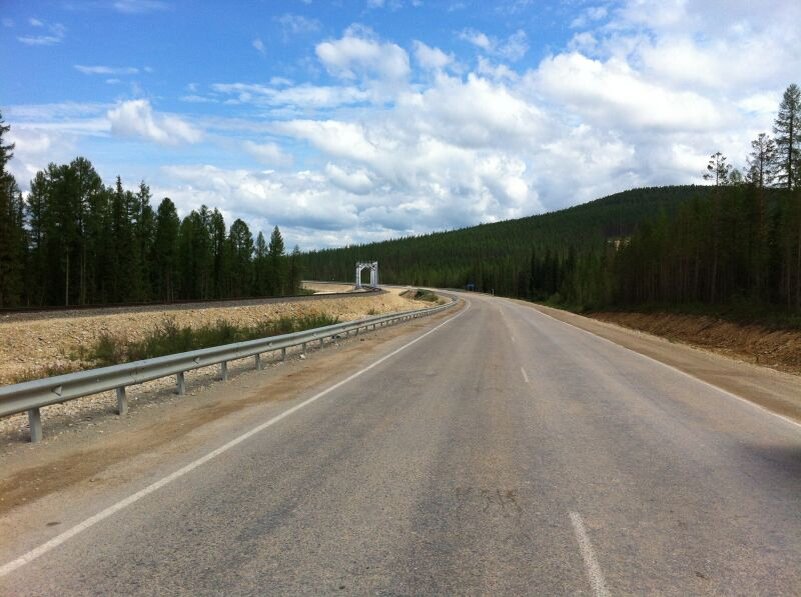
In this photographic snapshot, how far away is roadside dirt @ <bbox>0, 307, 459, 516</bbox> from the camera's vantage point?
18.5ft

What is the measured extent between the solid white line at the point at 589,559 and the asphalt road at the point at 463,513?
0.04 feet

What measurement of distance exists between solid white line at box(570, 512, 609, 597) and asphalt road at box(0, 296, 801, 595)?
0.5 inches

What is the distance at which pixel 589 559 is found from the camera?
3879 millimetres

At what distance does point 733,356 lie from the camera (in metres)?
23.0

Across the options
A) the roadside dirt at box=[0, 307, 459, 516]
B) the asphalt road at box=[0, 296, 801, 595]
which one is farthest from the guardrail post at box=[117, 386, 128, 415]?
the asphalt road at box=[0, 296, 801, 595]

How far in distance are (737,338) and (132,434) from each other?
29035 mm

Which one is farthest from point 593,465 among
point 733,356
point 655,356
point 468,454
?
point 733,356

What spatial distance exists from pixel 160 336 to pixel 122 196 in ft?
165

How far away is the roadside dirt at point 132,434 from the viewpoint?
562cm

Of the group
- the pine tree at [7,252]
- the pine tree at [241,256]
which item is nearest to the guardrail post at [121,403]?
the pine tree at [7,252]

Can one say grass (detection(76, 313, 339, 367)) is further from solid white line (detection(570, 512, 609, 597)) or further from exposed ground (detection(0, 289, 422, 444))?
solid white line (detection(570, 512, 609, 597))

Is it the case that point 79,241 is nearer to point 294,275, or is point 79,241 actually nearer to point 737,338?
point 737,338

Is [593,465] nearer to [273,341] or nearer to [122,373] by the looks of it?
[122,373]

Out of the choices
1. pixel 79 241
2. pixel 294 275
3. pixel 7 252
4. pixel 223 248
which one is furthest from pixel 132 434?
pixel 294 275
